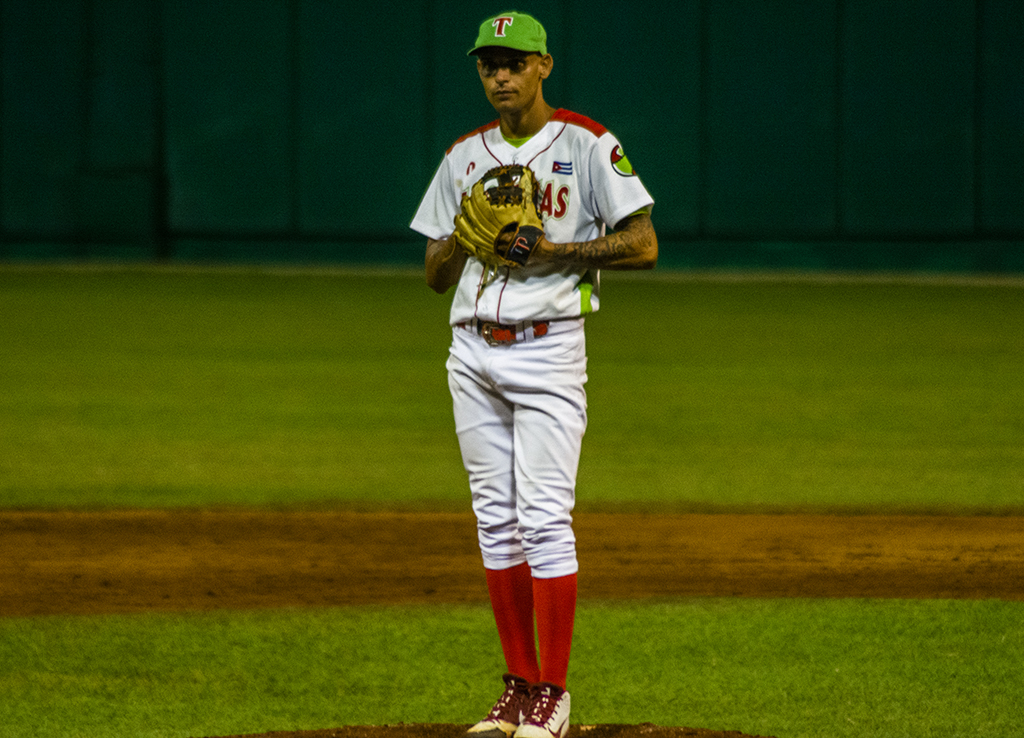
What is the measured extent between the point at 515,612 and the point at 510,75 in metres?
1.42

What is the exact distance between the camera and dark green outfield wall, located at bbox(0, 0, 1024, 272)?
2289cm

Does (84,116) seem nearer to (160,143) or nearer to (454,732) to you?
(160,143)

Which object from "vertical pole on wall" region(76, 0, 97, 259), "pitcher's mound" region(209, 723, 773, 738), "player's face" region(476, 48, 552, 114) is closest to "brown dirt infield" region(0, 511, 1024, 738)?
"pitcher's mound" region(209, 723, 773, 738)

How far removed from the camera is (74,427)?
10.2 metres

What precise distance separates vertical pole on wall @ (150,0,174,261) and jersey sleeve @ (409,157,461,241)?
20515 mm

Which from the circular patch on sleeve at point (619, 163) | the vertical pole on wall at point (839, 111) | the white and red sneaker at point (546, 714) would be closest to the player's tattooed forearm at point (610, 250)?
the circular patch on sleeve at point (619, 163)

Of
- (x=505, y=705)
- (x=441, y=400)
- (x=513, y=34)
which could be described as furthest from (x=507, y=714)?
(x=441, y=400)

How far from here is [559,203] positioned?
390cm

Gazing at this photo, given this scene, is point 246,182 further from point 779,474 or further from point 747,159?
point 779,474

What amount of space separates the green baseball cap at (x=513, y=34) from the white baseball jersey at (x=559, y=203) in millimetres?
213

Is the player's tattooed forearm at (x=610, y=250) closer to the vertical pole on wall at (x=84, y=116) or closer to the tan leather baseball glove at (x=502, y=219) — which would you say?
the tan leather baseball glove at (x=502, y=219)

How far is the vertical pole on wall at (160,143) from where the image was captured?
78.2 feet

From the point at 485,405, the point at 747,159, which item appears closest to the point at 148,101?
the point at 747,159

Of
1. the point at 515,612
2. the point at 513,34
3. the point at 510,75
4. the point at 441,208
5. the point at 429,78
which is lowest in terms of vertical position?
the point at 515,612
